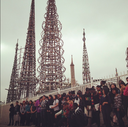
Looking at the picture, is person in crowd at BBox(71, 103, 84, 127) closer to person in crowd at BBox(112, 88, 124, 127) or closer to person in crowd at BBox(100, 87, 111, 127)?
person in crowd at BBox(100, 87, 111, 127)

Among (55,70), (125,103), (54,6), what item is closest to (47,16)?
(54,6)

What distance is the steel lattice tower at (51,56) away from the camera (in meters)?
20.8

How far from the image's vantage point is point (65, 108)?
5.98 meters

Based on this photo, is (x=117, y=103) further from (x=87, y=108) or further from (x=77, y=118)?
(x=77, y=118)

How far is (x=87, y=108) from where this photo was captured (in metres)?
5.98

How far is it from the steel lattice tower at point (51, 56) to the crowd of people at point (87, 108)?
12285 mm

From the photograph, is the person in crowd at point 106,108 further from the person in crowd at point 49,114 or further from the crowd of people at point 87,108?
the person in crowd at point 49,114

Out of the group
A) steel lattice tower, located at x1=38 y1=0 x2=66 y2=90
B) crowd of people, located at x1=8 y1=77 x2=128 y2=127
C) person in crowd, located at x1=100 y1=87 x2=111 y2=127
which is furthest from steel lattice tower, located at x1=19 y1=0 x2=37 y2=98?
person in crowd, located at x1=100 y1=87 x2=111 y2=127

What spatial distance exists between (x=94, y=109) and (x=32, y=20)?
35476 mm

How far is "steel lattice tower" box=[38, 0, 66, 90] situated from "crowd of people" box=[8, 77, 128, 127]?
12.3 metres

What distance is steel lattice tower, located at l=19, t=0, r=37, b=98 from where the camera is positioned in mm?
31422

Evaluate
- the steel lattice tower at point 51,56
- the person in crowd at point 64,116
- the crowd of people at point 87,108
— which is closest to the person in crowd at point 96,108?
the crowd of people at point 87,108

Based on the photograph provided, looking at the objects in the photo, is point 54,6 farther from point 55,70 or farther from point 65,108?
point 65,108

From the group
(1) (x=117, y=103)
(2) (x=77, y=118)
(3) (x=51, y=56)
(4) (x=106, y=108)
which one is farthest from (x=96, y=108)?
(3) (x=51, y=56)
